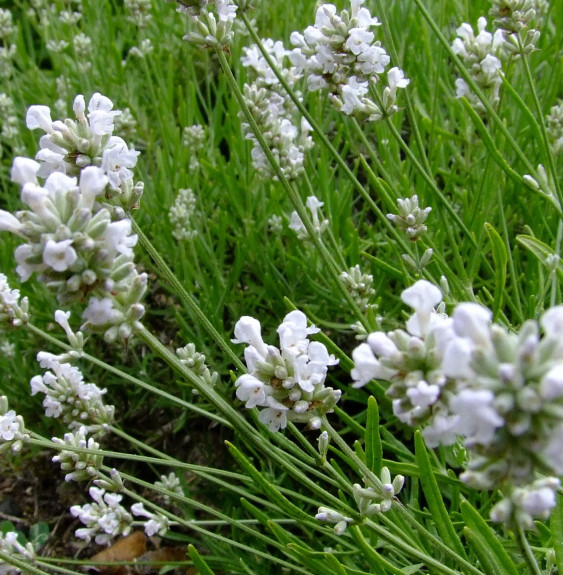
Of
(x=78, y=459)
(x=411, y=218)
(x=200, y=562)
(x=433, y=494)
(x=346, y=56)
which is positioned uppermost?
(x=346, y=56)

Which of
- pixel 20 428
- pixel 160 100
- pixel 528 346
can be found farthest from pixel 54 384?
pixel 160 100

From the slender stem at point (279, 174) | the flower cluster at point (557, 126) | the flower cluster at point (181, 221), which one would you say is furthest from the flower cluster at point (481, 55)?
the flower cluster at point (181, 221)

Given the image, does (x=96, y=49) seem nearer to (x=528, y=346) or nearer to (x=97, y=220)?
(x=97, y=220)

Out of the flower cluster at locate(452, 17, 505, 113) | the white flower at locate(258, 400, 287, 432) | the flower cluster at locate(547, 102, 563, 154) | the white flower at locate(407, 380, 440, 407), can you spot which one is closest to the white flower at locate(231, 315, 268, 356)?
the white flower at locate(258, 400, 287, 432)

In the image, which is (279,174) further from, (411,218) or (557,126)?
(557,126)

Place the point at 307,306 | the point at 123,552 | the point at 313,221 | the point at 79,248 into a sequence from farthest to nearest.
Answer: the point at 123,552 < the point at 307,306 < the point at 313,221 < the point at 79,248

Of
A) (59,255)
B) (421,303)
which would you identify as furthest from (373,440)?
(59,255)

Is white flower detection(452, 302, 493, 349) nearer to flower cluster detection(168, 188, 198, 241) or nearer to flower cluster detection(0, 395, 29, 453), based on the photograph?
flower cluster detection(0, 395, 29, 453)

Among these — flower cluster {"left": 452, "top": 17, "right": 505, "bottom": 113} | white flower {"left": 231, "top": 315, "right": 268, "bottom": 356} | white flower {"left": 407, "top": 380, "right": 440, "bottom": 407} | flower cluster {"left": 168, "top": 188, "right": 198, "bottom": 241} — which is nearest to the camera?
white flower {"left": 407, "top": 380, "right": 440, "bottom": 407}
